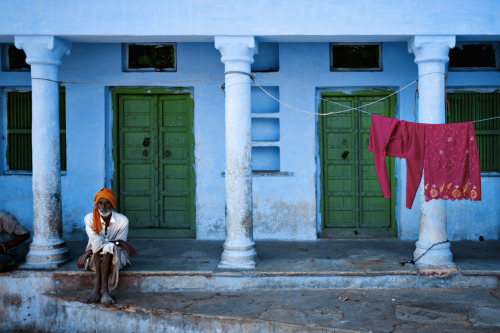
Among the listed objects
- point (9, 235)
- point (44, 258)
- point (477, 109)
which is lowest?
point (44, 258)

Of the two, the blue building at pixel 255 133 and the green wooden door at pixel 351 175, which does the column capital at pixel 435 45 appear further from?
the green wooden door at pixel 351 175

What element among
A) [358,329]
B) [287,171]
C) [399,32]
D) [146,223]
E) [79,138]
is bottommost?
[358,329]

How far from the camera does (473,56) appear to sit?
850 centimetres

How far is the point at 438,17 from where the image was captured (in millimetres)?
6730

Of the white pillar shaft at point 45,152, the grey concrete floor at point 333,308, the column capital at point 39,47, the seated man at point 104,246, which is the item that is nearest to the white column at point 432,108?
the grey concrete floor at point 333,308

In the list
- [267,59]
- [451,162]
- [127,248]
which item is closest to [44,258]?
[127,248]

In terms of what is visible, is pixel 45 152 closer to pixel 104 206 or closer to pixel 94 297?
pixel 104 206

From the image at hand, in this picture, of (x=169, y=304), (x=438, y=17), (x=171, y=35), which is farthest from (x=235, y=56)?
(x=169, y=304)

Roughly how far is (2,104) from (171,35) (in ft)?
11.7

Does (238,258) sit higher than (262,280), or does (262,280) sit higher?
(238,258)

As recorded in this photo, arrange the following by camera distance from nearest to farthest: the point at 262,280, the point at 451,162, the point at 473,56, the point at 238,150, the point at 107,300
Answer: the point at 107,300 → the point at 451,162 → the point at 262,280 → the point at 238,150 → the point at 473,56

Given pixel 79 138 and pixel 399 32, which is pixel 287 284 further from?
pixel 79 138

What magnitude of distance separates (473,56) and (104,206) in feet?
19.9

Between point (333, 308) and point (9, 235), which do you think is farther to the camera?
point (9, 235)
